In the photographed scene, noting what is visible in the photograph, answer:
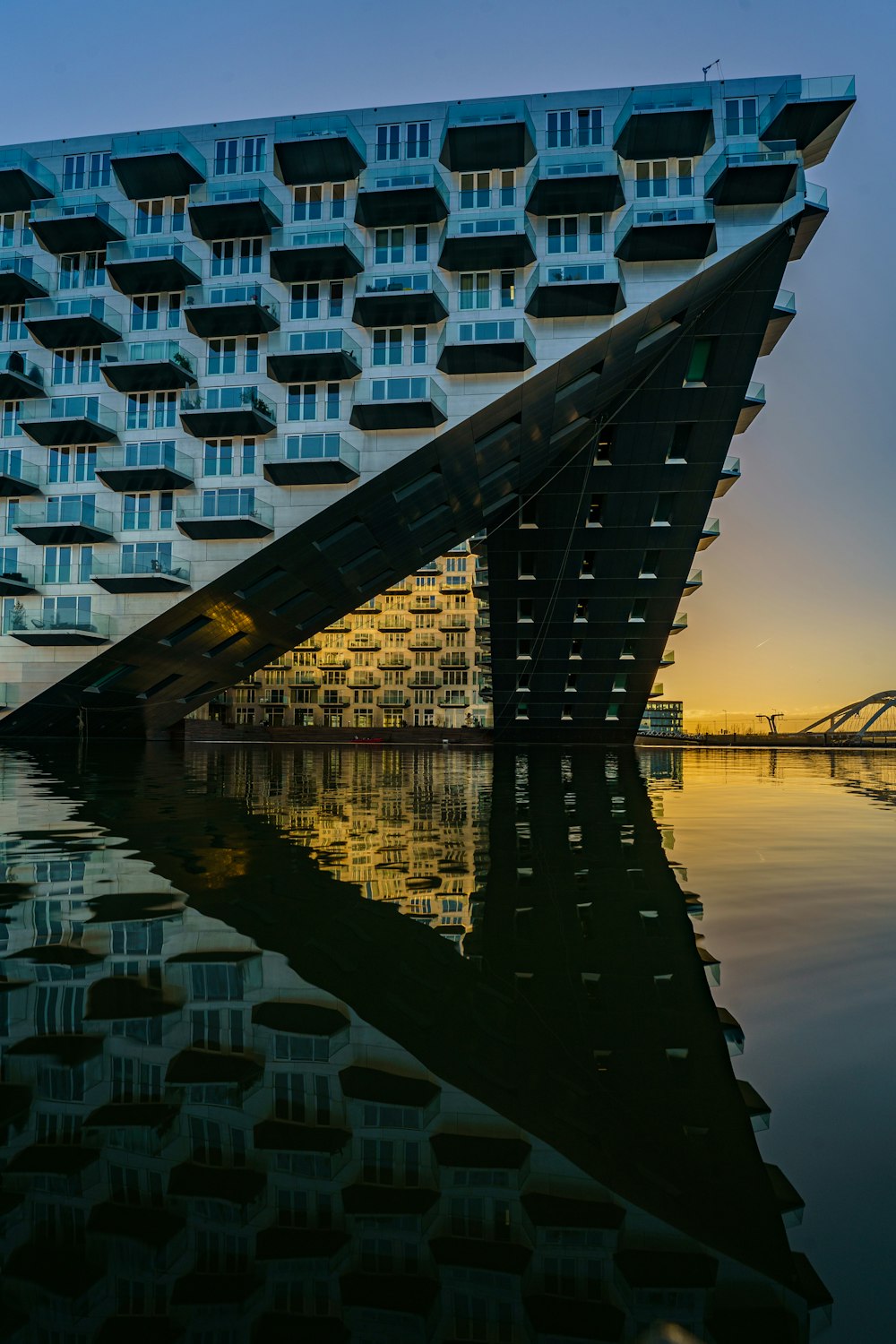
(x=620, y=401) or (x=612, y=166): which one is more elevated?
(x=612, y=166)

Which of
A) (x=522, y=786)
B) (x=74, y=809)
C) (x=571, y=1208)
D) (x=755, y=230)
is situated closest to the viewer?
(x=571, y=1208)

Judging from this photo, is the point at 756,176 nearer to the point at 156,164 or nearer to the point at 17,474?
the point at 156,164

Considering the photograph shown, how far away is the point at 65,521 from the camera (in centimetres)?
4650

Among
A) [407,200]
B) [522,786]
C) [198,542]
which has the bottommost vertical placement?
[522,786]

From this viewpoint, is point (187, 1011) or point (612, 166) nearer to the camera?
point (187, 1011)

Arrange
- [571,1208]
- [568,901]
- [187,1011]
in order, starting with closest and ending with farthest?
[571,1208] → [187,1011] → [568,901]

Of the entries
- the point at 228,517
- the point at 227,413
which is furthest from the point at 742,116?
the point at 228,517

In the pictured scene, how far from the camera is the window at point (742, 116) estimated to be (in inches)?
1608

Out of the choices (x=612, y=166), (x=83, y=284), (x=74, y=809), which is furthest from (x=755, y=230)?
(x=74, y=809)

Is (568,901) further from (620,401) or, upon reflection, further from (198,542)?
(620,401)

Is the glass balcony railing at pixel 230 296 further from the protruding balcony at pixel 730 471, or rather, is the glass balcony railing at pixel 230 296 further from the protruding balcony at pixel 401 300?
the protruding balcony at pixel 730 471

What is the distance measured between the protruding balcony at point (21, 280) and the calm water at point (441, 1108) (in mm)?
47515

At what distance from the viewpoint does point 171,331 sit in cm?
4672

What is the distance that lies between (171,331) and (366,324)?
36.3ft
